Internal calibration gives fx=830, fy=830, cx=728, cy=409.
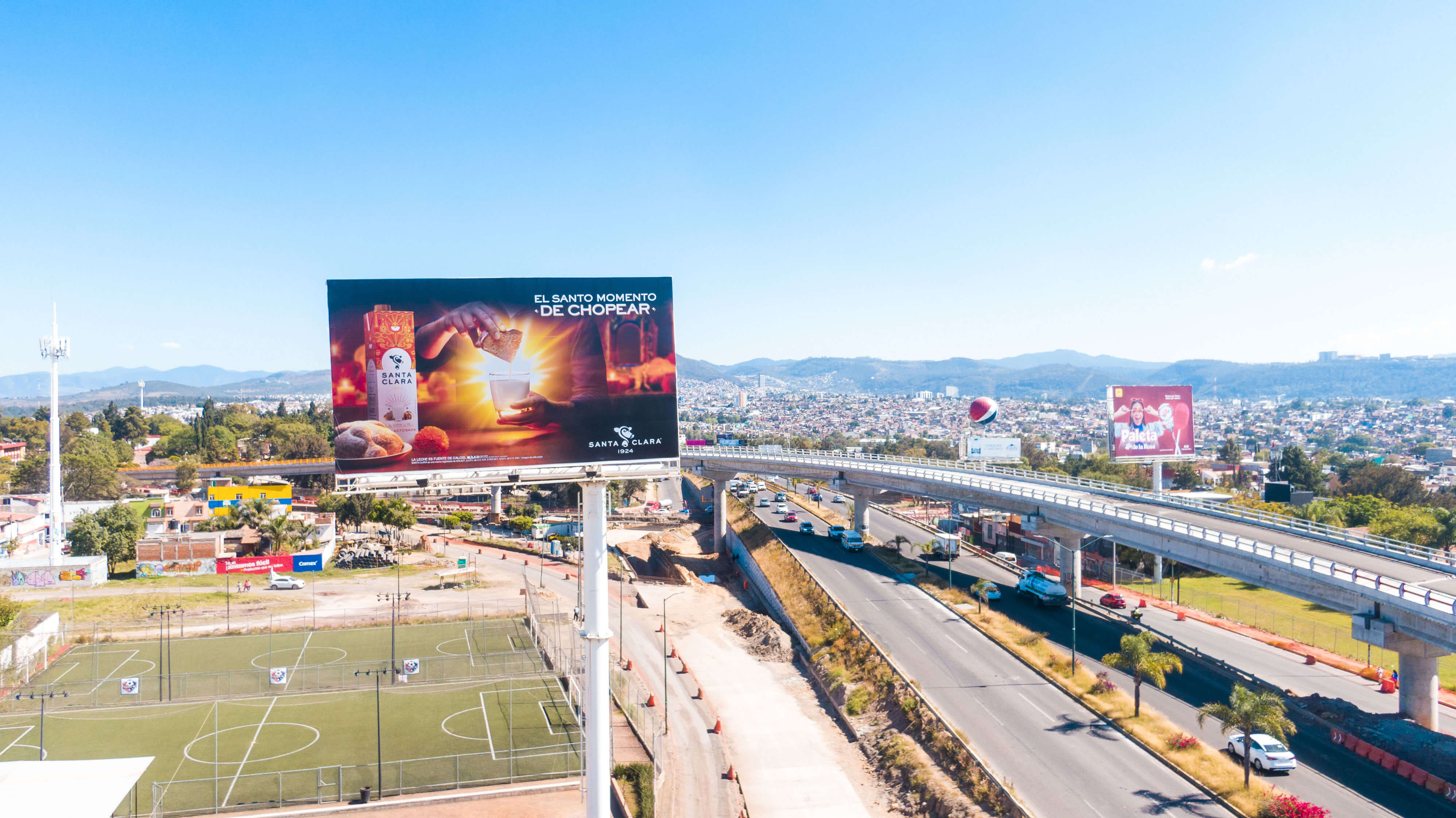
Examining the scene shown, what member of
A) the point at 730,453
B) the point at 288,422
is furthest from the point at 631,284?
the point at 288,422

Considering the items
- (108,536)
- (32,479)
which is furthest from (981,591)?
(32,479)

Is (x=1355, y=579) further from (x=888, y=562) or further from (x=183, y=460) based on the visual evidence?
(x=183, y=460)

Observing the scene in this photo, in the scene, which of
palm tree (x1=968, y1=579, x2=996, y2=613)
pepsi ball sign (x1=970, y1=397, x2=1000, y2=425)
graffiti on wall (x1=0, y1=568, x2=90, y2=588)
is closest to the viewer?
palm tree (x1=968, y1=579, x2=996, y2=613)

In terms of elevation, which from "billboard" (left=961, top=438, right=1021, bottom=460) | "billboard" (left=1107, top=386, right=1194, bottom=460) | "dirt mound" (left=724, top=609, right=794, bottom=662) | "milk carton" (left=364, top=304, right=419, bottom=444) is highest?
"milk carton" (left=364, top=304, right=419, bottom=444)

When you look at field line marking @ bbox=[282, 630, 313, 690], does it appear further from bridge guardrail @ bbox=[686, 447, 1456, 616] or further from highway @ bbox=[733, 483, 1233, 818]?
bridge guardrail @ bbox=[686, 447, 1456, 616]

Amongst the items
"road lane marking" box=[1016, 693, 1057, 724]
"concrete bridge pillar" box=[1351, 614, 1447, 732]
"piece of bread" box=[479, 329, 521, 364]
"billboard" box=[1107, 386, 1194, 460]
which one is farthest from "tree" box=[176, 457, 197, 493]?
"concrete bridge pillar" box=[1351, 614, 1447, 732]

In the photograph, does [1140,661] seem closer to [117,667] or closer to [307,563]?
[117,667]
